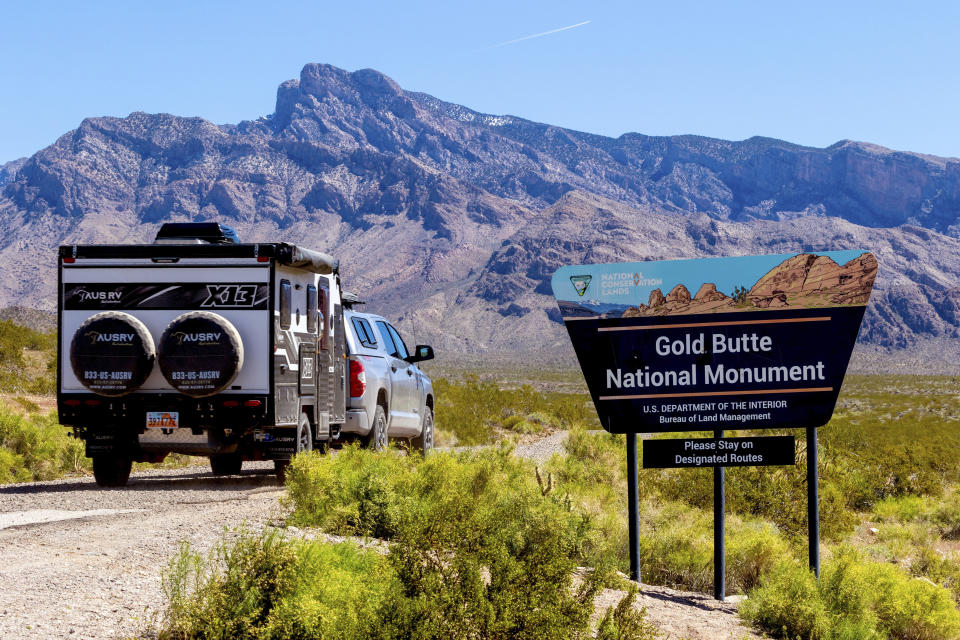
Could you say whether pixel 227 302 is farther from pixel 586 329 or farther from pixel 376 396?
pixel 586 329

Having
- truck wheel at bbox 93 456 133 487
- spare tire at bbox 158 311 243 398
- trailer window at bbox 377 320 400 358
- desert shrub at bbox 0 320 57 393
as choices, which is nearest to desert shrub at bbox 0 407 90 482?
truck wheel at bbox 93 456 133 487

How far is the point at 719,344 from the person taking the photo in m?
8.98

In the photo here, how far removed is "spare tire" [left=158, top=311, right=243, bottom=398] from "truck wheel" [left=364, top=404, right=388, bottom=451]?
3324 mm

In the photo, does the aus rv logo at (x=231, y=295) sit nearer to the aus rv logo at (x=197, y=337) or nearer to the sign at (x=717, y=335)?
the aus rv logo at (x=197, y=337)

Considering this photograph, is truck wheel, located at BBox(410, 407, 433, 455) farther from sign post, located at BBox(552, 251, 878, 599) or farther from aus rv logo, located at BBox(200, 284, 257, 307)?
sign post, located at BBox(552, 251, 878, 599)

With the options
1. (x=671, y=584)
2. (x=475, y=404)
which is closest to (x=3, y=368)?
(x=475, y=404)

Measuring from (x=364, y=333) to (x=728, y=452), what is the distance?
7.78 metres

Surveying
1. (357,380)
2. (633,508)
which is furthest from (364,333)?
(633,508)

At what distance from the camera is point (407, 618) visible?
5.12 meters

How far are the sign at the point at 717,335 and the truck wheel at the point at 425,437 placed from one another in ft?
28.7

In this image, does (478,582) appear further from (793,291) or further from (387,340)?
(387,340)

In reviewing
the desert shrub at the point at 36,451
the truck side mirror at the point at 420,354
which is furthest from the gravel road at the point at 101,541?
the truck side mirror at the point at 420,354

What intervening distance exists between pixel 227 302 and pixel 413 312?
16003 cm

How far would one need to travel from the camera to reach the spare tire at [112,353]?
39.9 ft
